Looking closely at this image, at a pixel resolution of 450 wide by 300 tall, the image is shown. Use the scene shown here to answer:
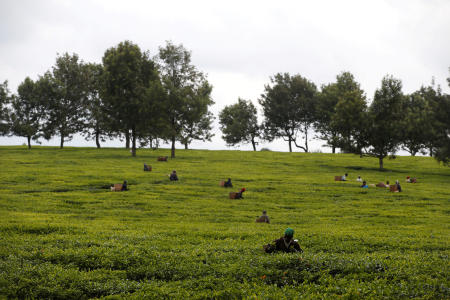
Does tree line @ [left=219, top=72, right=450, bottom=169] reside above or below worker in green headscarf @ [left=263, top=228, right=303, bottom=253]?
above

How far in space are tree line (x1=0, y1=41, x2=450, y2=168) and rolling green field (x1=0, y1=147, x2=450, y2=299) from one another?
21677mm

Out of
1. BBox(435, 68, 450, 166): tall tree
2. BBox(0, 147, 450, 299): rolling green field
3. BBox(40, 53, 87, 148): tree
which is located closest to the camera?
BBox(0, 147, 450, 299): rolling green field

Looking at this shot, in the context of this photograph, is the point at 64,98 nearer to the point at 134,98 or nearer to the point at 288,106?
the point at 134,98

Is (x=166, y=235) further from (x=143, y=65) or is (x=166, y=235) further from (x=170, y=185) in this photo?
(x=143, y=65)

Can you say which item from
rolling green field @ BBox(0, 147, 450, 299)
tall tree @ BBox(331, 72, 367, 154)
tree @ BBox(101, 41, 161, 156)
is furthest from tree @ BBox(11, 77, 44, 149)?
tall tree @ BBox(331, 72, 367, 154)

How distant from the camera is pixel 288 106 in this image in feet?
376

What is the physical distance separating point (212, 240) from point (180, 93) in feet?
191

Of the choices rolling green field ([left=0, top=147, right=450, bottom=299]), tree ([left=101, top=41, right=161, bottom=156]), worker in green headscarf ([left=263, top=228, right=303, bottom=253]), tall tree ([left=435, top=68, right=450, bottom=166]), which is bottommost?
rolling green field ([left=0, top=147, right=450, bottom=299])

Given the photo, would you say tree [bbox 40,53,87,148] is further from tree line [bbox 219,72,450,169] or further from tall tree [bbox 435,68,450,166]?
tall tree [bbox 435,68,450,166]

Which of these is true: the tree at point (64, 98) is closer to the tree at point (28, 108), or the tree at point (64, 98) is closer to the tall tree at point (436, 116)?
the tree at point (28, 108)

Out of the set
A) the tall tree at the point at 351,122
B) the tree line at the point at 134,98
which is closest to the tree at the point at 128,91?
the tree line at the point at 134,98

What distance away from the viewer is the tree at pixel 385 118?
67.9 metres

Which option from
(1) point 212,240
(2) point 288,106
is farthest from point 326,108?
(1) point 212,240

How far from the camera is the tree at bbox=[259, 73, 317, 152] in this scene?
115 m
